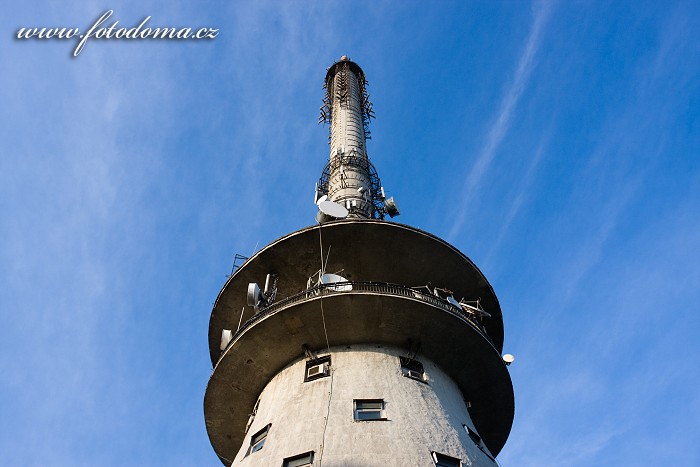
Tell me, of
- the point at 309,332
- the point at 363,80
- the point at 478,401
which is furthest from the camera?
the point at 363,80

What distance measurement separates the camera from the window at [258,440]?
1737 centimetres

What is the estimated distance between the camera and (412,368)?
1909 cm

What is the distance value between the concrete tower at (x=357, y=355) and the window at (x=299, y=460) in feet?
0.09

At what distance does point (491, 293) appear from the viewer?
23.1m

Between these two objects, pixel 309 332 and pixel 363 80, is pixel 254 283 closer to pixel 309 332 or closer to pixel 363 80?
pixel 309 332

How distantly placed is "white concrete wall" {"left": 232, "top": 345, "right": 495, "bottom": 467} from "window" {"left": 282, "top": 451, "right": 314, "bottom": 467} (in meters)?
0.11

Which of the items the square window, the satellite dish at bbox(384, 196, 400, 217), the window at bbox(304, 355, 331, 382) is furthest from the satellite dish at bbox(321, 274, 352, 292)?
the satellite dish at bbox(384, 196, 400, 217)

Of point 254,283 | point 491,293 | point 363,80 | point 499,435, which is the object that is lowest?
point 499,435

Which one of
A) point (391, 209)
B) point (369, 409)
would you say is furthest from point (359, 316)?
point (391, 209)

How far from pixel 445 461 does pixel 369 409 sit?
234cm

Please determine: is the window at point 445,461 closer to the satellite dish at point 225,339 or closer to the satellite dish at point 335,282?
the satellite dish at point 335,282

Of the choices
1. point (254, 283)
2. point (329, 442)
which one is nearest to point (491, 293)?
point (254, 283)

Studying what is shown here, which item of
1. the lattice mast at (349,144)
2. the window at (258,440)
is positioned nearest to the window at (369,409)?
the window at (258,440)

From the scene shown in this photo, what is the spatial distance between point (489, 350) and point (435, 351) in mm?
1657
